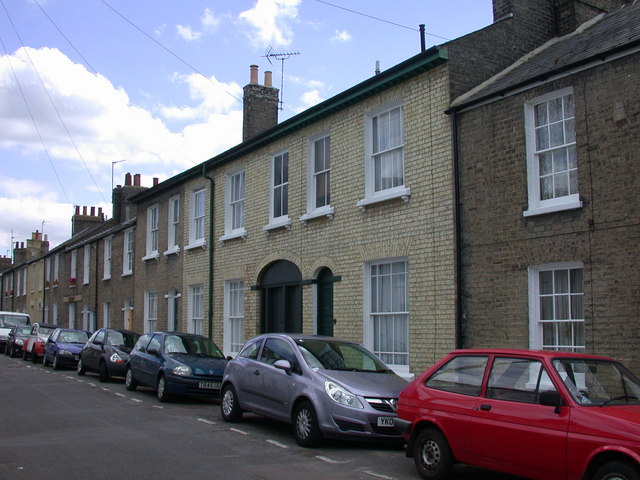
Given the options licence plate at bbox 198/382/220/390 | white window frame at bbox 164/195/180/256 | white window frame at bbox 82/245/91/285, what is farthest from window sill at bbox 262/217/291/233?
white window frame at bbox 82/245/91/285

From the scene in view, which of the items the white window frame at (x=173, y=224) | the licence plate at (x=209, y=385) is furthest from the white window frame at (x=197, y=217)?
the licence plate at (x=209, y=385)

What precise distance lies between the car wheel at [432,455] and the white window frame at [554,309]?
3.90m

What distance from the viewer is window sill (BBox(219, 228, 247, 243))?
1965 cm

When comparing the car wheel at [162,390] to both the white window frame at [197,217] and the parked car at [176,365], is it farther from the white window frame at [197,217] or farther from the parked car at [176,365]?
the white window frame at [197,217]

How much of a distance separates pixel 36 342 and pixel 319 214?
1606 centimetres

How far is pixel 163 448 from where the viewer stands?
30.3 ft

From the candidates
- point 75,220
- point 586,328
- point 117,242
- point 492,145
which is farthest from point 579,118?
point 75,220

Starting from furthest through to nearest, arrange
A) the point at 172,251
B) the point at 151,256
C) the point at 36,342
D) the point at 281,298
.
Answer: the point at 36,342
the point at 151,256
the point at 172,251
the point at 281,298

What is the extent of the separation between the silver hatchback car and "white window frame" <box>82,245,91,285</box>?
24.8 meters

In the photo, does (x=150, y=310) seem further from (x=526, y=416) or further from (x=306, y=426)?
(x=526, y=416)

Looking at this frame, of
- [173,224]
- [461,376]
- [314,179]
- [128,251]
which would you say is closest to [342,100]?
[314,179]

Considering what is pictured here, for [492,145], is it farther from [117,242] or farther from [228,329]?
[117,242]

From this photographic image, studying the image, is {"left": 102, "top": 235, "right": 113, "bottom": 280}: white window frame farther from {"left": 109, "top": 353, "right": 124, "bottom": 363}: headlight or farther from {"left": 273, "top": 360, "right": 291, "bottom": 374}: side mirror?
{"left": 273, "top": 360, "right": 291, "bottom": 374}: side mirror

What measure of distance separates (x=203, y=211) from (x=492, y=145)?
12.5 metres
